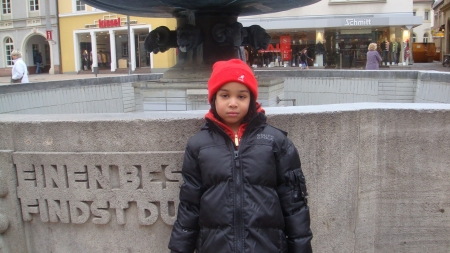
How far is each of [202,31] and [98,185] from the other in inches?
149

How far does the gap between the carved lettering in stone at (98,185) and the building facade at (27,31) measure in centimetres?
3695

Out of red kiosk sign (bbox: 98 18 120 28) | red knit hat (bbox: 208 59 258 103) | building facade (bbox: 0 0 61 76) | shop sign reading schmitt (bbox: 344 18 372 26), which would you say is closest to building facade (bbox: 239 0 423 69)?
shop sign reading schmitt (bbox: 344 18 372 26)

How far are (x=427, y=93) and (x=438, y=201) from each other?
4.69 meters

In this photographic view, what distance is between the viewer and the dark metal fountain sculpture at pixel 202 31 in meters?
6.02

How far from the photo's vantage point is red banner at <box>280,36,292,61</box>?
32250 millimetres

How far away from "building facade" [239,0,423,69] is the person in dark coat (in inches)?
1149

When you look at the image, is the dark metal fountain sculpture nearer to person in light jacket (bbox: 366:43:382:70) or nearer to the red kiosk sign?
person in light jacket (bbox: 366:43:382:70)

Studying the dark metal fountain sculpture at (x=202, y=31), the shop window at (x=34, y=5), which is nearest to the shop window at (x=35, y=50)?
the shop window at (x=34, y=5)

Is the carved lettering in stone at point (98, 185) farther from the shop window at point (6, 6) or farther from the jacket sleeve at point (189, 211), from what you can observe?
the shop window at point (6, 6)

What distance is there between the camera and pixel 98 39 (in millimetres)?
37250

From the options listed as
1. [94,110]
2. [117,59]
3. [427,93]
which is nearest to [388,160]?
[427,93]

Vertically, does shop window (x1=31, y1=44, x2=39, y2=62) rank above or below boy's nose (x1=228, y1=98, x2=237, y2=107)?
above

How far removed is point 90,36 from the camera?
123ft

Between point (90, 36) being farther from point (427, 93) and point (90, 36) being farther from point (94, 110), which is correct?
point (427, 93)
